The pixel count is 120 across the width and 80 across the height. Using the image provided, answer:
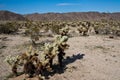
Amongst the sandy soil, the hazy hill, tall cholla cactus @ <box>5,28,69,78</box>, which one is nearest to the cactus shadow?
the sandy soil

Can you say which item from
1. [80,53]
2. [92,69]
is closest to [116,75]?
[92,69]

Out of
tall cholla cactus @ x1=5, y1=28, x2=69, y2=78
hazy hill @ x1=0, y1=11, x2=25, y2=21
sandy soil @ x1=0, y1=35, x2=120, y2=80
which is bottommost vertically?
sandy soil @ x1=0, y1=35, x2=120, y2=80

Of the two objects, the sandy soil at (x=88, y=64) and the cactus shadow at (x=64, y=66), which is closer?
the sandy soil at (x=88, y=64)

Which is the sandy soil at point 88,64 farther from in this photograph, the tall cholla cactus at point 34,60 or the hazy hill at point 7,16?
the hazy hill at point 7,16

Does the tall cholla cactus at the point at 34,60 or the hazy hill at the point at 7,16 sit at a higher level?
the hazy hill at the point at 7,16

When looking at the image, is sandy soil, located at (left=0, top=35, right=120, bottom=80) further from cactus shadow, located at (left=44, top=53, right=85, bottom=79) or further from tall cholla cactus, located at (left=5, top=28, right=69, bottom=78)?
tall cholla cactus, located at (left=5, top=28, right=69, bottom=78)

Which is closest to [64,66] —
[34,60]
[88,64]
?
[88,64]

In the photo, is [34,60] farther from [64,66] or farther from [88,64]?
[88,64]

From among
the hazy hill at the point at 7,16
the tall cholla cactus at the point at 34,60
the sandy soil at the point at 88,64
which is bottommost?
the sandy soil at the point at 88,64

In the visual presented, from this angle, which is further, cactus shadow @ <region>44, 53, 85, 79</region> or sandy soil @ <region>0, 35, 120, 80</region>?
cactus shadow @ <region>44, 53, 85, 79</region>

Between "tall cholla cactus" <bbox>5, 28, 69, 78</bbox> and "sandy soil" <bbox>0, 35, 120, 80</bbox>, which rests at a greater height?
"tall cholla cactus" <bbox>5, 28, 69, 78</bbox>

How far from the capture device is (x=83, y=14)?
4498 inches

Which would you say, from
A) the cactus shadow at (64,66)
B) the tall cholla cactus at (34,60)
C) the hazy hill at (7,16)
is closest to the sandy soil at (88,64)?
the cactus shadow at (64,66)

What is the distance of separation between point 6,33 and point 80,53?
14.0 meters
